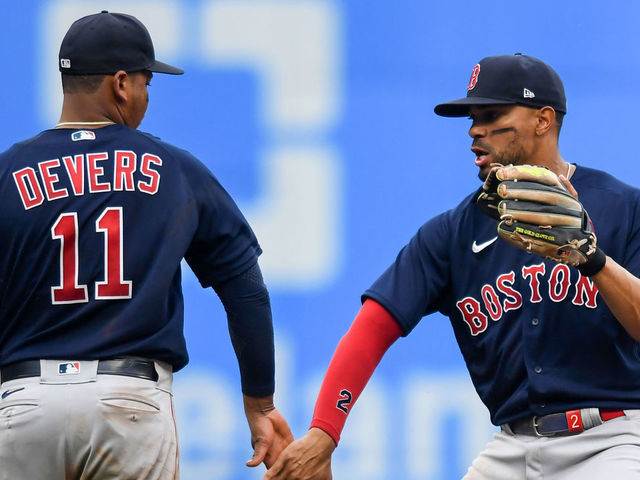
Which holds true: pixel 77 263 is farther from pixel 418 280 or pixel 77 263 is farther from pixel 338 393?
pixel 418 280

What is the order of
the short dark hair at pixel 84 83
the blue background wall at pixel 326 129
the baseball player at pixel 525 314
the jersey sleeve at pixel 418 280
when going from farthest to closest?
the blue background wall at pixel 326 129
the jersey sleeve at pixel 418 280
the short dark hair at pixel 84 83
the baseball player at pixel 525 314

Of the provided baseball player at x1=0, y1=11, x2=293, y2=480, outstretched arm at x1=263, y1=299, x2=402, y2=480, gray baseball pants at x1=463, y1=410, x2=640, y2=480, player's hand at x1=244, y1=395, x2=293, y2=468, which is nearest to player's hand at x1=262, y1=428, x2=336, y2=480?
outstretched arm at x1=263, y1=299, x2=402, y2=480

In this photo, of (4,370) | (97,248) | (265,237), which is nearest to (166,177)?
(97,248)

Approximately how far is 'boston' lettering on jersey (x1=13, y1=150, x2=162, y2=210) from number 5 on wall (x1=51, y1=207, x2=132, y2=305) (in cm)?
8

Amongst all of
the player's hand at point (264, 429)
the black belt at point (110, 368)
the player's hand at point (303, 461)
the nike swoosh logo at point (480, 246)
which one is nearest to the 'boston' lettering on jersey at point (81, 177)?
the black belt at point (110, 368)

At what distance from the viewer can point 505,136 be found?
12.7ft

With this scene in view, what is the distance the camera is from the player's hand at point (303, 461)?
3.68m

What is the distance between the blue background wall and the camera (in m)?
5.29

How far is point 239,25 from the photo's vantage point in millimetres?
5566

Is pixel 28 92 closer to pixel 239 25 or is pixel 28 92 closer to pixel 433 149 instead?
pixel 239 25

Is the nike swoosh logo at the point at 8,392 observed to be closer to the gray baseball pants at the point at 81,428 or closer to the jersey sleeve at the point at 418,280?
the gray baseball pants at the point at 81,428

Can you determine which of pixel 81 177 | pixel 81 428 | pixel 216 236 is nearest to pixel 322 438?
pixel 216 236

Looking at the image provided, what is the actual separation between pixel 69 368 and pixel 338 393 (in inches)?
34.3

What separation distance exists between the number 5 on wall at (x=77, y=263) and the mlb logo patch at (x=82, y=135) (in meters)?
0.24
